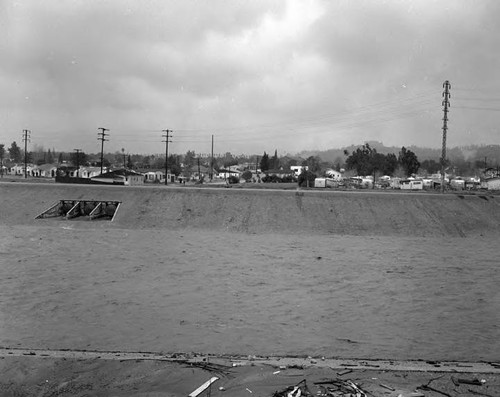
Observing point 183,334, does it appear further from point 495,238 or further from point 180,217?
point 495,238

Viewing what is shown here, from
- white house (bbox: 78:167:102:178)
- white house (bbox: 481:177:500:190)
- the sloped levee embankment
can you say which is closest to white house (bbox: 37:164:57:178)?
white house (bbox: 78:167:102:178)

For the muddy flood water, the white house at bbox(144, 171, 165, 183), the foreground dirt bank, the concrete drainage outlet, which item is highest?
the white house at bbox(144, 171, 165, 183)

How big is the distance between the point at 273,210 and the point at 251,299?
26.4 m

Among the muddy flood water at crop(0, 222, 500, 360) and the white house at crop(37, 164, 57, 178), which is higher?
the white house at crop(37, 164, 57, 178)

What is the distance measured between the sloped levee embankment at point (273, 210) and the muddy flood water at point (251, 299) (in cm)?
919

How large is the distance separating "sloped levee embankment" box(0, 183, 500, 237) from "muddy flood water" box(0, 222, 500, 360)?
30.2ft

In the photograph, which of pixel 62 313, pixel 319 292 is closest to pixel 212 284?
pixel 319 292

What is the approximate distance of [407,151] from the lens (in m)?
123

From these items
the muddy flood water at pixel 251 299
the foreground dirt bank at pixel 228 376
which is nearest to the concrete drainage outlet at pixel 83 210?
the muddy flood water at pixel 251 299

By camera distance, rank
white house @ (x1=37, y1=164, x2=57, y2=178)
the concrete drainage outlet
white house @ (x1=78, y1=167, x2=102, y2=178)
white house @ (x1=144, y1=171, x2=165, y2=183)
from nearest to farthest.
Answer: the concrete drainage outlet < white house @ (x1=144, y1=171, x2=165, y2=183) < white house @ (x1=78, y1=167, x2=102, y2=178) < white house @ (x1=37, y1=164, x2=57, y2=178)

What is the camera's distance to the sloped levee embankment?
3816cm

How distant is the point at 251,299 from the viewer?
15.7 metres

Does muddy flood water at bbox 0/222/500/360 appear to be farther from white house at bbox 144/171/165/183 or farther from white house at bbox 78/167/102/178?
white house at bbox 78/167/102/178

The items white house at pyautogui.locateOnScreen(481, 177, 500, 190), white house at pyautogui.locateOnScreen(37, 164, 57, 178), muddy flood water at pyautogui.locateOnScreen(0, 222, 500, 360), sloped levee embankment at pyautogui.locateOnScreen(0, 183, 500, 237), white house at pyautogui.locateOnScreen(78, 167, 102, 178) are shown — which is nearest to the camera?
muddy flood water at pyautogui.locateOnScreen(0, 222, 500, 360)
